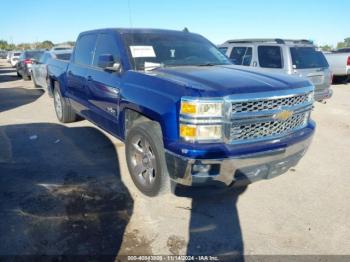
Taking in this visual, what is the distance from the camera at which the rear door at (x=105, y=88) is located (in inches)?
174

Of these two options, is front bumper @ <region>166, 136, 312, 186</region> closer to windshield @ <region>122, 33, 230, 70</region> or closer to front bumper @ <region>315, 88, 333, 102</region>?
windshield @ <region>122, 33, 230, 70</region>

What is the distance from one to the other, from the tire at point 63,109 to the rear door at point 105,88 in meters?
1.80

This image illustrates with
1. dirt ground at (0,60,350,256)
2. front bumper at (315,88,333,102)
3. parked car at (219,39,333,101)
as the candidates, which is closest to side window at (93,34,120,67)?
dirt ground at (0,60,350,256)

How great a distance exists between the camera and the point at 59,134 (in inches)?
259

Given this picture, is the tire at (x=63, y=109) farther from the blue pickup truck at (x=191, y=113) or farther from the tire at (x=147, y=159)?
the tire at (x=147, y=159)

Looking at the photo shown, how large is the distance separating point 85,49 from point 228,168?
362 centimetres

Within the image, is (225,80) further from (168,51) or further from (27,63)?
(27,63)

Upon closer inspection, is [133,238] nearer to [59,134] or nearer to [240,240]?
[240,240]

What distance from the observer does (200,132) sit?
3.20 metres

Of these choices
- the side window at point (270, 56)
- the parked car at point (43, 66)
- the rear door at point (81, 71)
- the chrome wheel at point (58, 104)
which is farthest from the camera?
the parked car at point (43, 66)

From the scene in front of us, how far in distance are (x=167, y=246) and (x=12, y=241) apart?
4.61 feet

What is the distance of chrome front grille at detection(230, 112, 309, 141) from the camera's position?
10.8 feet

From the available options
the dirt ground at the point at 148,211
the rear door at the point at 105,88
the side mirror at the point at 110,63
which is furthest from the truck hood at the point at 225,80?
the dirt ground at the point at 148,211

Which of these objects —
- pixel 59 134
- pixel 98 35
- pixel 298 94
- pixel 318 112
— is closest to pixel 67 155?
pixel 59 134
